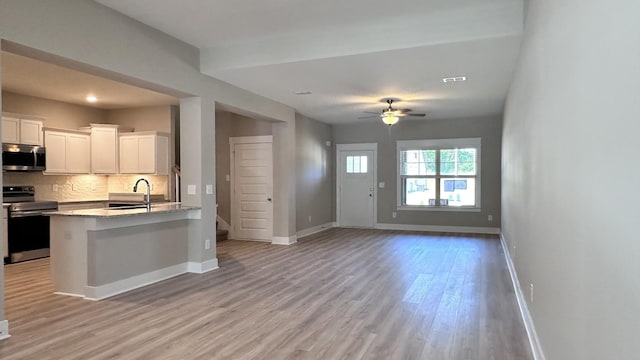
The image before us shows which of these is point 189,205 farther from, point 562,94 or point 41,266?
point 562,94

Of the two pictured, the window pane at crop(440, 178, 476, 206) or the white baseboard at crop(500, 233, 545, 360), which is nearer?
the white baseboard at crop(500, 233, 545, 360)

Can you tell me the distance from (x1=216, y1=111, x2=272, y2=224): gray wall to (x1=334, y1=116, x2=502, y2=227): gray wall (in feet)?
9.33

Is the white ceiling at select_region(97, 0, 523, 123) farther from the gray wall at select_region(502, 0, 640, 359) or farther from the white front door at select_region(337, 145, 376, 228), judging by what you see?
the white front door at select_region(337, 145, 376, 228)

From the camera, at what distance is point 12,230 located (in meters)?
6.32

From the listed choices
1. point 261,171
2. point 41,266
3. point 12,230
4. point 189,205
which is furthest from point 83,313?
point 261,171

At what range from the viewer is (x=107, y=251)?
175 inches

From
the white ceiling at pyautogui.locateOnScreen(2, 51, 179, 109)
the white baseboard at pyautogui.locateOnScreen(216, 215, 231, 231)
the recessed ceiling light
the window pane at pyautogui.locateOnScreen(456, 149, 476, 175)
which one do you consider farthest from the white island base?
the window pane at pyautogui.locateOnScreen(456, 149, 476, 175)

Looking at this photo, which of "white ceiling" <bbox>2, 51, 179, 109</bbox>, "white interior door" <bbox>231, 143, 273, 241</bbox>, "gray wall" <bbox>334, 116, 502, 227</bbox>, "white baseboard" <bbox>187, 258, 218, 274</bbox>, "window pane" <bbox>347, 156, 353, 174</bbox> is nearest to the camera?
"white ceiling" <bbox>2, 51, 179, 109</bbox>

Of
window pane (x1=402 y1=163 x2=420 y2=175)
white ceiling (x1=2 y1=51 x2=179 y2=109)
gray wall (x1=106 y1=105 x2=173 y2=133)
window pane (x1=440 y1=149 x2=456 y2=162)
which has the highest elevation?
white ceiling (x1=2 y1=51 x2=179 y2=109)

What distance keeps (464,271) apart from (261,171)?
437 centimetres

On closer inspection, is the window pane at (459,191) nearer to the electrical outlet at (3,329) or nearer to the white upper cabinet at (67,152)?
the white upper cabinet at (67,152)

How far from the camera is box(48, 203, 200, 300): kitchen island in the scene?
4.36m

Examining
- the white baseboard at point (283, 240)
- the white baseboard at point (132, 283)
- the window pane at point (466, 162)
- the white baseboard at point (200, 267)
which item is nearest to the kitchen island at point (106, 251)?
the white baseboard at point (132, 283)

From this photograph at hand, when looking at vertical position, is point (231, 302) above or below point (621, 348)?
below
